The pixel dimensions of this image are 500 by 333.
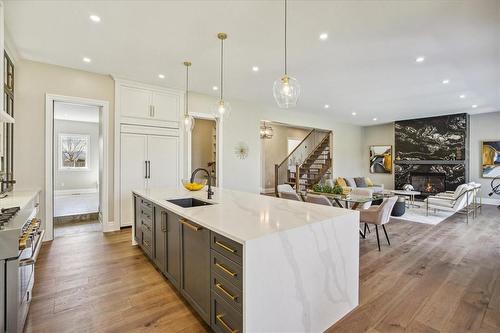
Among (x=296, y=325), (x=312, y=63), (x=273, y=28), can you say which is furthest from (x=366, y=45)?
(x=296, y=325)

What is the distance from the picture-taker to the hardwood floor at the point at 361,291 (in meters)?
2.03

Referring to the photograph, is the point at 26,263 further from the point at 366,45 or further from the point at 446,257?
the point at 446,257

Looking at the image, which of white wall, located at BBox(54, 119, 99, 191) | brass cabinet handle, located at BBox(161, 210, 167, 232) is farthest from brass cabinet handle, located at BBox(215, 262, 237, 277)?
white wall, located at BBox(54, 119, 99, 191)

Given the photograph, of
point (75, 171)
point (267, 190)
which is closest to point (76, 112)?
point (75, 171)

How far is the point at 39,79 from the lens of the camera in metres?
4.12

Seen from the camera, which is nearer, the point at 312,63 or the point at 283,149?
the point at 312,63

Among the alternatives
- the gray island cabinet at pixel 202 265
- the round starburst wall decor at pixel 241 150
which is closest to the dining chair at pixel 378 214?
the gray island cabinet at pixel 202 265

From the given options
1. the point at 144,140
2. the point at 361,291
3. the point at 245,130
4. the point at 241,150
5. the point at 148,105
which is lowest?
the point at 361,291

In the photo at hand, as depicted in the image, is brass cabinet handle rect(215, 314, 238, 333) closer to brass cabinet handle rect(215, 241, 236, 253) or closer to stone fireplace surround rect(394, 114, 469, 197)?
brass cabinet handle rect(215, 241, 236, 253)

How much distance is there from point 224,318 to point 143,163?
4.20m

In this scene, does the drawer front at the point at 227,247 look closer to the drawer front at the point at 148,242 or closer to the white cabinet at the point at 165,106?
the drawer front at the point at 148,242

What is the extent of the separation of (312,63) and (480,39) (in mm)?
2215

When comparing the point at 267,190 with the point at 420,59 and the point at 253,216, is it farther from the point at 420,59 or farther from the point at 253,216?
the point at 253,216

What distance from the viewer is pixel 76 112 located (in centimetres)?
794
